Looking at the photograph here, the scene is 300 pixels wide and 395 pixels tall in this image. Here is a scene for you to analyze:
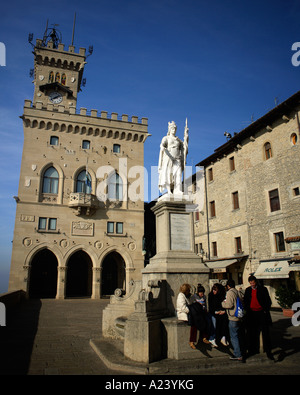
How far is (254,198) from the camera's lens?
22.5 meters

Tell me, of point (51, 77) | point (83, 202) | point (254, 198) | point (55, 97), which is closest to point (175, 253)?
point (254, 198)

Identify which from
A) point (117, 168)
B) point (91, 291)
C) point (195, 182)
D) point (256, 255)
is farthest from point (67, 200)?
point (256, 255)

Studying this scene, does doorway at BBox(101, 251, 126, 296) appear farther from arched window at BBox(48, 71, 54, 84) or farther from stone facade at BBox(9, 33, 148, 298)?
arched window at BBox(48, 71, 54, 84)

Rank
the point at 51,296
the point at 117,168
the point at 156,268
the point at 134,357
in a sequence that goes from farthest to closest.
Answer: the point at 117,168, the point at 51,296, the point at 156,268, the point at 134,357

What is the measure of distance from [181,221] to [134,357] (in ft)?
11.7

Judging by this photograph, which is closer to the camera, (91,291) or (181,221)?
(181,221)

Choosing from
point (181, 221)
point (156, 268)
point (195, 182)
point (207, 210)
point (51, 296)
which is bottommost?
point (51, 296)

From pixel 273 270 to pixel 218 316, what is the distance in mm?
14762

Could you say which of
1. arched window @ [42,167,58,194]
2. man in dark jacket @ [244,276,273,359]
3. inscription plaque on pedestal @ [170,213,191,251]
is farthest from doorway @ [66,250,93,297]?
man in dark jacket @ [244,276,273,359]

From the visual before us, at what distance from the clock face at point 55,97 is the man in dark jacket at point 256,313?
32.4 m

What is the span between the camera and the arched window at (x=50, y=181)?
93.0ft

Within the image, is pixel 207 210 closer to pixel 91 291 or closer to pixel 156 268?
pixel 91 291

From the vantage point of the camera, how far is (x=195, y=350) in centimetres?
583

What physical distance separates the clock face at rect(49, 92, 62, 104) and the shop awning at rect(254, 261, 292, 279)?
89.9 feet
